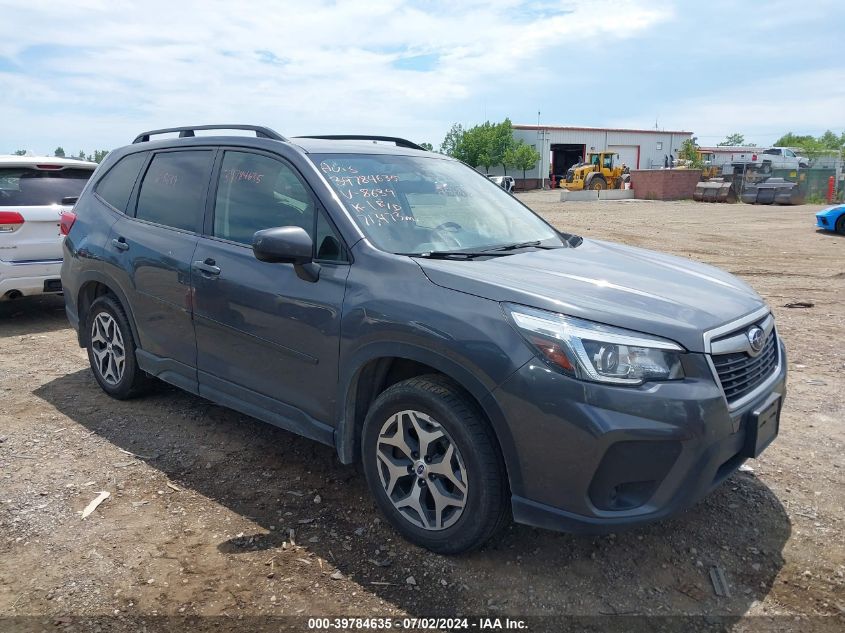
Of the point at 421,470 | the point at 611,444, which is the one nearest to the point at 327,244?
the point at 421,470

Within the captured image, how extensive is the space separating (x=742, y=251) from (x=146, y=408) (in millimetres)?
12953

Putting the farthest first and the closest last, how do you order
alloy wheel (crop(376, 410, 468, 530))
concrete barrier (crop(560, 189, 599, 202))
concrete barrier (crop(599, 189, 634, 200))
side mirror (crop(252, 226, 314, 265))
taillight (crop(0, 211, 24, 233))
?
1. concrete barrier (crop(599, 189, 634, 200))
2. concrete barrier (crop(560, 189, 599, 202))
3. taillight (crop(0, 211, 24, 233))
4. side mirror (crop(252, 226, 314, 265))
5. alloy wheel (crop(376, 410, 468, 530))

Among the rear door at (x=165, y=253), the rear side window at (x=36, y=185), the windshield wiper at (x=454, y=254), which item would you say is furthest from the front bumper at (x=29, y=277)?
the windshield wiper at (x=454, y=254)

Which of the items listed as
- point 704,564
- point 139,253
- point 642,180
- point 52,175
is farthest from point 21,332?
point 642,180

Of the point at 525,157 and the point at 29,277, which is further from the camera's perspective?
the point at 525,157

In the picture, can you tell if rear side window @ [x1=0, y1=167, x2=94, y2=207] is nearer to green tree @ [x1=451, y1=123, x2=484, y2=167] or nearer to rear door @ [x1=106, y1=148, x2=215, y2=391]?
rear door @ [x1=106, y1=148, x2=215, y2=391]

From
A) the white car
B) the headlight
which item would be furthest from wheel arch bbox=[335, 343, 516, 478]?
the white car

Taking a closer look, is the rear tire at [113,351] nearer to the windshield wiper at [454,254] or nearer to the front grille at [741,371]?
the windshield wiper at [454,254]

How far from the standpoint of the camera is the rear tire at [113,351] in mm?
4793

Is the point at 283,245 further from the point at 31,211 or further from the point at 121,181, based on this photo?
the point at 31,211

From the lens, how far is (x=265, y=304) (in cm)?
358

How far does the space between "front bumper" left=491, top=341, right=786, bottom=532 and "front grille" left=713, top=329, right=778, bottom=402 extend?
82mm

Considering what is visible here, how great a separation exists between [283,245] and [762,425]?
2228 millimetres

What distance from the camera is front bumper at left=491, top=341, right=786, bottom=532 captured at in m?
2.58
